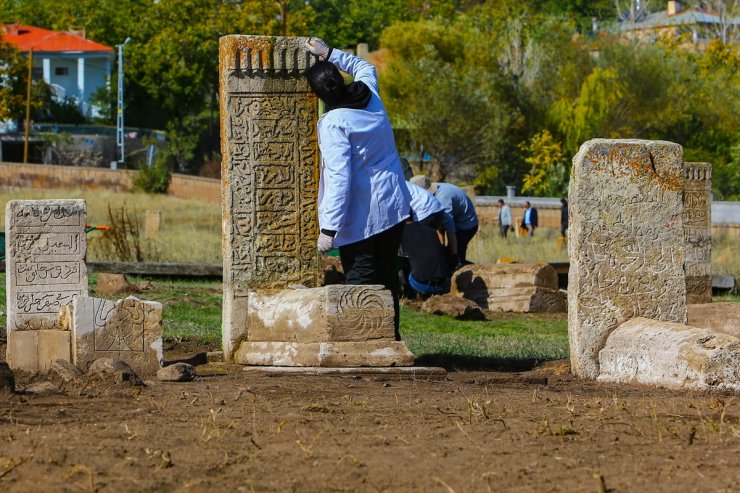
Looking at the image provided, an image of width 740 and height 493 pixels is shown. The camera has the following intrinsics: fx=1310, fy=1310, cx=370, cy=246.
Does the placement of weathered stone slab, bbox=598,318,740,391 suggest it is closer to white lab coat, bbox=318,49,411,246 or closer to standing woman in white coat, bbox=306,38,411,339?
standing woman in white coat, bbox=306,38,411,339

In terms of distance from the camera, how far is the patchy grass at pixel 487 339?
9.87 meters

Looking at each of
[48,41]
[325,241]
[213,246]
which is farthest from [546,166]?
[325,241]

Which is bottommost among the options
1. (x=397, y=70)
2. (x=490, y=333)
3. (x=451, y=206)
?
(x=490, y=333)

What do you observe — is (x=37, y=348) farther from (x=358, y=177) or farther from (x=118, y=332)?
(x=358, y=177)

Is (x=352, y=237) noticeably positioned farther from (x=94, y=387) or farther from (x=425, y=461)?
(x=425, y=461)

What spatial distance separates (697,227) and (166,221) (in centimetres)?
2132

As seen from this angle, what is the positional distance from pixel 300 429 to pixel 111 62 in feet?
220

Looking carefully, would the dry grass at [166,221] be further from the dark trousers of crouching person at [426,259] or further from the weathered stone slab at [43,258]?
the weathered stone slab at [43,258]

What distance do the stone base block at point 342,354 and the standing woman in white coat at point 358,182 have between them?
36cm

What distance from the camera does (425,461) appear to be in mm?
5156

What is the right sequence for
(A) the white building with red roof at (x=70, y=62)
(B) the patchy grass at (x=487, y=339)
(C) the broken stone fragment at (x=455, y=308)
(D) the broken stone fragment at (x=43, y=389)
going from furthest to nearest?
(A) the white building with red roof at (x=70, y=62) < (C) the broken stone fragment at (x=455, y=308) < (B) the patchy grass at (x=487, y=339) < (D) the broken stone fragment at (x=43, y=389)

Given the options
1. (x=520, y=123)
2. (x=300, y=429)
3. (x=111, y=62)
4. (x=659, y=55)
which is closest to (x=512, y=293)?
(x=300, y=429)

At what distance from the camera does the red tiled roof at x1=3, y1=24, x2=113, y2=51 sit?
69.8m

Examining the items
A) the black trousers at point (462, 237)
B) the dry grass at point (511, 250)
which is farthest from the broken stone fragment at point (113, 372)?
the dry grass at point (511, 250)
